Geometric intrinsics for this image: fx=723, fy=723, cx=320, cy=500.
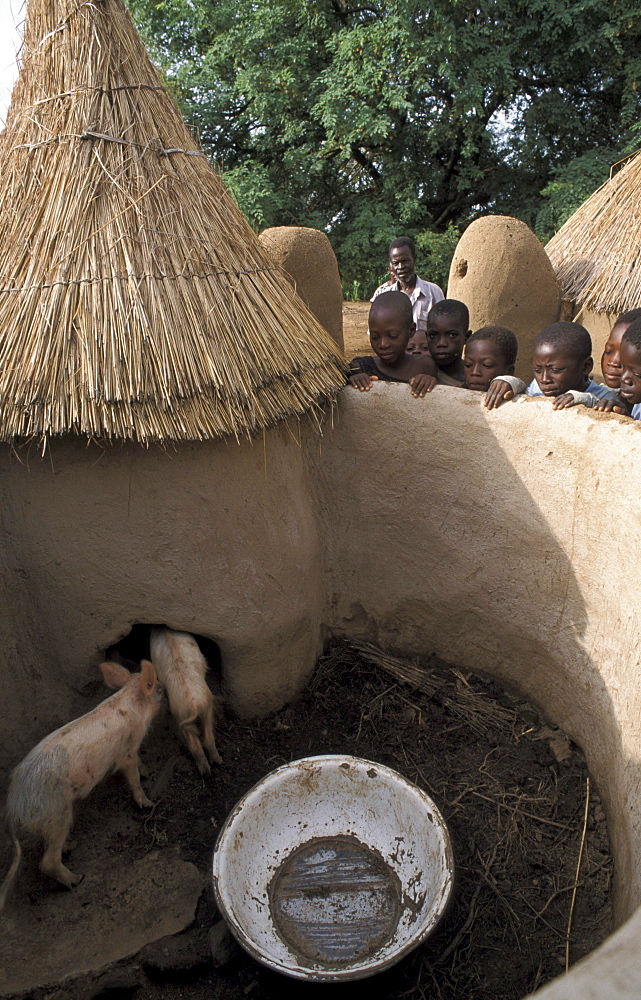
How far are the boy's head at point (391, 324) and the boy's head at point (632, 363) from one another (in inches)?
43.8

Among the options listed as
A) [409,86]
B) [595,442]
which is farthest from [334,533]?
[409,86]

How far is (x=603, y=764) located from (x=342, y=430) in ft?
5.84

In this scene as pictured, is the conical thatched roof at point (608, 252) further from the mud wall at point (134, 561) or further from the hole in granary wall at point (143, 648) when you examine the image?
the hole in granary wall at point (143, 648)

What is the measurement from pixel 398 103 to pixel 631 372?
675 centimetres

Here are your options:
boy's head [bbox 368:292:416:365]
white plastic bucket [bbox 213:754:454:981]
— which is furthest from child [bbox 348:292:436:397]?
white plastic bucket [bbox 213:754:454:981]

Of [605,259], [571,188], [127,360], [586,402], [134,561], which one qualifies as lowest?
[134,561]

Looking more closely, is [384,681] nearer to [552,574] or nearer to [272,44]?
[552,574]

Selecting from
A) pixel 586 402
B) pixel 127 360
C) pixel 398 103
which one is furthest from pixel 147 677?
pixel 398 103

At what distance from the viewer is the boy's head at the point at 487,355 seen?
3434 millimetres

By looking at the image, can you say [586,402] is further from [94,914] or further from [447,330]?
[94,914]

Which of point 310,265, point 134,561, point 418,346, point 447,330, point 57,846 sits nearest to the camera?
point 57,846

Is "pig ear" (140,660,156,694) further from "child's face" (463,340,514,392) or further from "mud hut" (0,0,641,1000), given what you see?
"child's face" (463,340,514,392)

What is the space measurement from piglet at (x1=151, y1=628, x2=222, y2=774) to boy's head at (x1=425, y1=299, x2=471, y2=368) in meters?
2.07

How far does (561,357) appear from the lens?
3146mm
